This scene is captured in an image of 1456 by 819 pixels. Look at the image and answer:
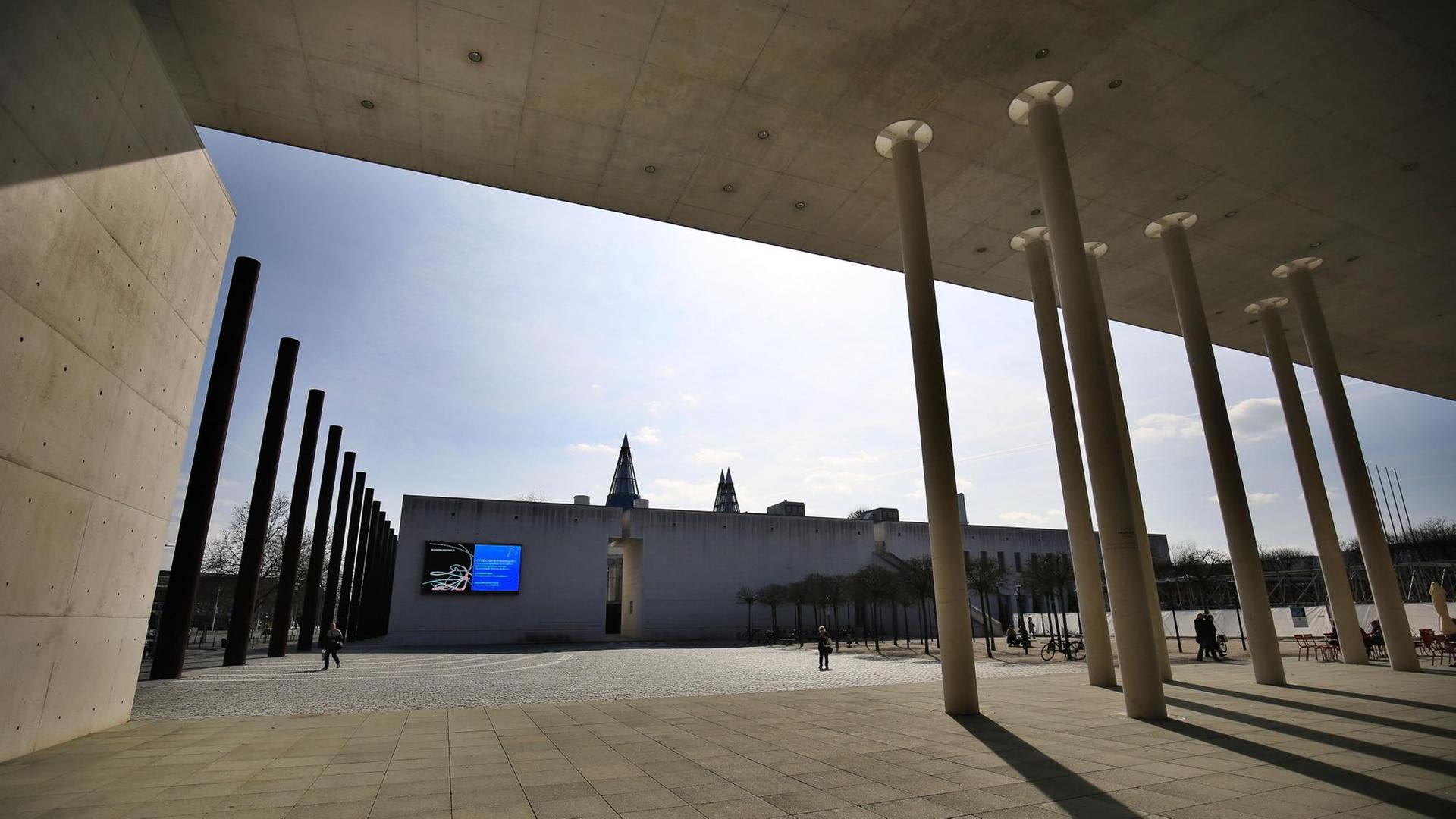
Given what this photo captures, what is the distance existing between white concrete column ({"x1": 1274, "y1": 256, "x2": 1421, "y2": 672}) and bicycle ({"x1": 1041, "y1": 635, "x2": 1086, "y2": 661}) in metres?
8.50

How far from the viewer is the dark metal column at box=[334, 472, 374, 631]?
34.7 metres

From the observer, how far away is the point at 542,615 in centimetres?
3831

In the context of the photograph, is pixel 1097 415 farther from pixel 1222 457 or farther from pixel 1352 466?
pixel 1352 466

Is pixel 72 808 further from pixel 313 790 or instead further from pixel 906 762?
pixel 906 762

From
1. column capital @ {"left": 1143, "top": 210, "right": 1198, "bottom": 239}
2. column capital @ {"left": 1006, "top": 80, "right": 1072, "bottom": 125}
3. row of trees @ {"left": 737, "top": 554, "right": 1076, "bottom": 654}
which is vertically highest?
column capital @ {"left": 1006, "top": 80, "right": 1072, "bottom": 125}

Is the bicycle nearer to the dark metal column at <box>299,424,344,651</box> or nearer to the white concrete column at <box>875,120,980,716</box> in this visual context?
the white concrete column at <box>875,120,980,716</box>

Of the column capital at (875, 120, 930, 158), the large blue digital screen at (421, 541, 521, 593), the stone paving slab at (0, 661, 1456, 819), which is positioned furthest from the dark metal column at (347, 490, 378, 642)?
the column capital at (875, 120, 930, 158)

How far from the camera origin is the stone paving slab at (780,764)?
482 centimetres

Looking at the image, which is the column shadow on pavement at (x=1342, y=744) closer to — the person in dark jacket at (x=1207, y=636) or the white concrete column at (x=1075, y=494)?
the white concrete column at (x=1075, y=494)

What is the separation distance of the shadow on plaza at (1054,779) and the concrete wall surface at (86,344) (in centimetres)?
926

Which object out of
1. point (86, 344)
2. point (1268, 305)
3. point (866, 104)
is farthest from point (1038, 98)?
point (86, 344)

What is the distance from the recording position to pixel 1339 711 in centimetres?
887

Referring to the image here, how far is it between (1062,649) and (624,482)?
300 ft

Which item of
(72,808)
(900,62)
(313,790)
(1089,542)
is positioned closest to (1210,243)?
(1089,542)
